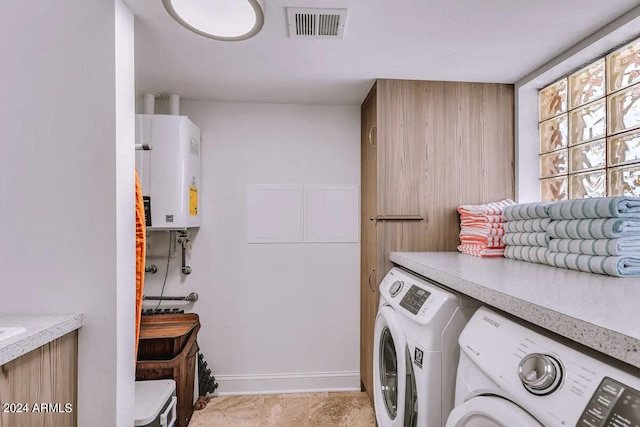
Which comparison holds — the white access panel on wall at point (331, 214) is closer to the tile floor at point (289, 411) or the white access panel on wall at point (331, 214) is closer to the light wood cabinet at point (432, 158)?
the light wood cabinet at point (432, 158)

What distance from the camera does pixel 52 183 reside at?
116 cm

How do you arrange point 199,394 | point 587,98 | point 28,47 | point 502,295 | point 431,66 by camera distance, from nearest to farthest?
1. point 502,295
2. point 28,47
3. point 587,98
4. point 431,66
5. point 199,394

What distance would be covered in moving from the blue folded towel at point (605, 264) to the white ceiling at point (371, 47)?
98cm

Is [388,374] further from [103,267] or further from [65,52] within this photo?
[65,52]

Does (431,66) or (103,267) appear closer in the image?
(103,267)

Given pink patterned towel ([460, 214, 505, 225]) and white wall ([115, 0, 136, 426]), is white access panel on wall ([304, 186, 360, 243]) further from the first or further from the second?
white wall ([115, 0, 136, 426])

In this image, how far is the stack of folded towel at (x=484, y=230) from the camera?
171 cm

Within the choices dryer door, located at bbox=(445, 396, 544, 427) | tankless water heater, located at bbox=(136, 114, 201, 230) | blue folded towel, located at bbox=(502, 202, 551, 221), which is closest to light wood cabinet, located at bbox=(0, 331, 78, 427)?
tankless water heater, located at bbox=(136, 114, 201, 230)

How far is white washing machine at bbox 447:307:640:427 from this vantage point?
1.81ft

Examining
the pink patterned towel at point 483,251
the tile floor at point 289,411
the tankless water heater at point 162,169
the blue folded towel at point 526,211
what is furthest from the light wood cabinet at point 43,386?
the blue folded towel at point 526,211

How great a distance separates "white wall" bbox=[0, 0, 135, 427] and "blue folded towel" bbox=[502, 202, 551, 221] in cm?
176

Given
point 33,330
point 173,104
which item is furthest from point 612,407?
point 173,104

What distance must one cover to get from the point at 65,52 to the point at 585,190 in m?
2.37

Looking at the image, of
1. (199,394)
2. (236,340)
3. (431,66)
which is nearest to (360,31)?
(431,66)
